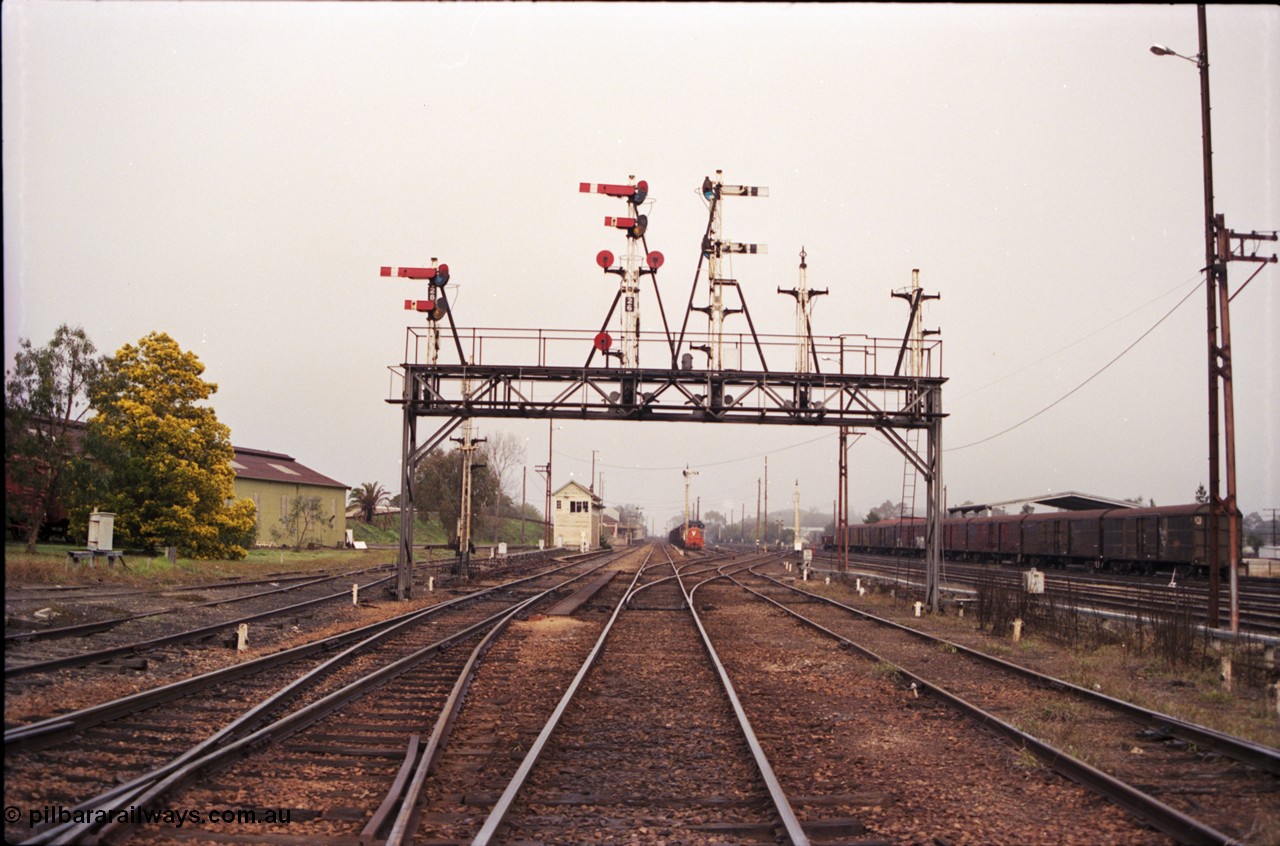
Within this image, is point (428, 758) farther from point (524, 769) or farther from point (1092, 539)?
point (1092, 539)

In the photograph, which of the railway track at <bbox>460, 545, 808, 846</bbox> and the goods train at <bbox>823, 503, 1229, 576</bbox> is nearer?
the railway track at <bbox>460, 545, 808, 846</bbox>

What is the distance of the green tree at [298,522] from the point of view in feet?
155

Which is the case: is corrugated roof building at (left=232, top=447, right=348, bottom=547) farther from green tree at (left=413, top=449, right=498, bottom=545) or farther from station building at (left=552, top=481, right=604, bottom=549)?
station building at (left=552, top=481, right=604, bottom=549)

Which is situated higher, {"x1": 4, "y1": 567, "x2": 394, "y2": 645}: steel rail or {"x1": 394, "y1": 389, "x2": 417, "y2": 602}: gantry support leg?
{"x1": 394, "y1": 389, "x2": 417, "y2": 602}: gantry support leg

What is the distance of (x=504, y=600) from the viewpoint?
22828 millimetres

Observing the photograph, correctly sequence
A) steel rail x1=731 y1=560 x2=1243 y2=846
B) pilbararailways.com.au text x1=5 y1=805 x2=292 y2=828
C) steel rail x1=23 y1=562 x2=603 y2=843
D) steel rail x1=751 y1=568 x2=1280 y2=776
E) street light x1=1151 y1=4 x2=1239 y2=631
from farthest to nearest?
street light x1=1151 y1=4 x2=1239 y2=631
steel rail x1=751 y1=568 x2=1280 y2=776
steel rail x1=731 y1=560 x2=1243 y2=846
pilbararailways.com.au text x1=5 y1=805 x2=292 y2=828
steel rail x1=23 y1=562 x2=603 y2=843

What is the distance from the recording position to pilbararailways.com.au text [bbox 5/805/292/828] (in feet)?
16.4

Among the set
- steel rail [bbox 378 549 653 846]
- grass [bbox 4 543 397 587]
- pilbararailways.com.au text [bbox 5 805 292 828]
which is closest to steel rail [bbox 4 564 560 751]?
pilbararailways.com.au text [bbox 5 805 292 828]

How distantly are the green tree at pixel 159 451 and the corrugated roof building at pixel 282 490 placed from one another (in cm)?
1171

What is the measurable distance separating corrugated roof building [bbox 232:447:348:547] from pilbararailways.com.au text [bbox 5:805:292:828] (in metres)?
39.5

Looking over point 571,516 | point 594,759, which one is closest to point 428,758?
point 594,759

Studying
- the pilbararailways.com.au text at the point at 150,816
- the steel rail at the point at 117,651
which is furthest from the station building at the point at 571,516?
the pilbararailways.com.au text at the point at 150,816

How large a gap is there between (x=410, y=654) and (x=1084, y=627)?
1220cm

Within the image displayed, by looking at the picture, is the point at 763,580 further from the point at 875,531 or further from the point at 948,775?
the point at 875,531
